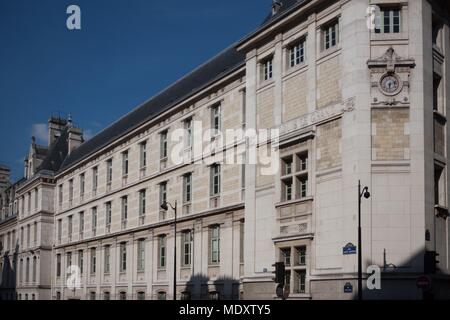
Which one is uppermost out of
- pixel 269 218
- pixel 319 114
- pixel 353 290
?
pixel 319 114

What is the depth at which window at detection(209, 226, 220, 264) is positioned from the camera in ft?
110

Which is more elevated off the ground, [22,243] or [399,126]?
[399,126]

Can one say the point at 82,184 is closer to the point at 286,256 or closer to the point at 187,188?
the point at 187,188

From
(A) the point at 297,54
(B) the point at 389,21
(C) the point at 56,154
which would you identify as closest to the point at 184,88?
(A) the point at 297,54

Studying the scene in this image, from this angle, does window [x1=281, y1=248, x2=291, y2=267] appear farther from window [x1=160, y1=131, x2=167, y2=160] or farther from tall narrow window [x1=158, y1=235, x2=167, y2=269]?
window [x1=160, y1=131, x2=167, y2=160]

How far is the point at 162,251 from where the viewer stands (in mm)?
A: 39656

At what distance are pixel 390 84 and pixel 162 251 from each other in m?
20.8

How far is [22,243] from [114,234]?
24911 mm

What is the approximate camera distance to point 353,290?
2247 centimetres

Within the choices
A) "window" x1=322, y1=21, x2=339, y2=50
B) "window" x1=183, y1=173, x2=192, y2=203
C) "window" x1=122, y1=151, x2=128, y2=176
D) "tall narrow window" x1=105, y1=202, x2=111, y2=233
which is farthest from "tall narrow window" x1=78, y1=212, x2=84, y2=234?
"window" x1=322, y1=21, x2=339, y2=50

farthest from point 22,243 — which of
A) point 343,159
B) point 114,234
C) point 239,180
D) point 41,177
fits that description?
point 343,159

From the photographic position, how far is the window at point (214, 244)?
110 ft
